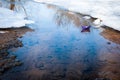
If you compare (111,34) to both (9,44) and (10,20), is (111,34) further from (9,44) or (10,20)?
(10,20)

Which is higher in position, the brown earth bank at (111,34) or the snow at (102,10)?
the snow at (102,10)

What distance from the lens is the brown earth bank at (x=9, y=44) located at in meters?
3.82

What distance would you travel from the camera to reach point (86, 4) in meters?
9.17

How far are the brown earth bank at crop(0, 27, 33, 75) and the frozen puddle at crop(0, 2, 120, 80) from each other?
0.13m

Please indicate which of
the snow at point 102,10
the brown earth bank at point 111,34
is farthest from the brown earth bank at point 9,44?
the snow at point 102,10

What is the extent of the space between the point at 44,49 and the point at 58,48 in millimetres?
340

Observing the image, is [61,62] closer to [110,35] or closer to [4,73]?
[4,73]

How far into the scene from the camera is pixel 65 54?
14.4 ft

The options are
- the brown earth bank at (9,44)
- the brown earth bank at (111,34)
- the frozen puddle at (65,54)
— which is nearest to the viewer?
the frozen puddle at (65,54)

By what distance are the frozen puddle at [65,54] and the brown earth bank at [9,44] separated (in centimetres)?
13

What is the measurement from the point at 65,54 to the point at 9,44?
1.40m

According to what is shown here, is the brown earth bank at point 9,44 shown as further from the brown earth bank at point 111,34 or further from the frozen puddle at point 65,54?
the brown earth bank at point 111,34

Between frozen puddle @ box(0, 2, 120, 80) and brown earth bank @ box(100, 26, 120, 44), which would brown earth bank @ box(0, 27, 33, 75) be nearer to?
frozen puddle @ box(0, 2, 120, 80)

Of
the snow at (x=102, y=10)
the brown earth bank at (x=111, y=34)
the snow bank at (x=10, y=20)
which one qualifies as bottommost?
the brown earth bank at (x=111, y=34)
